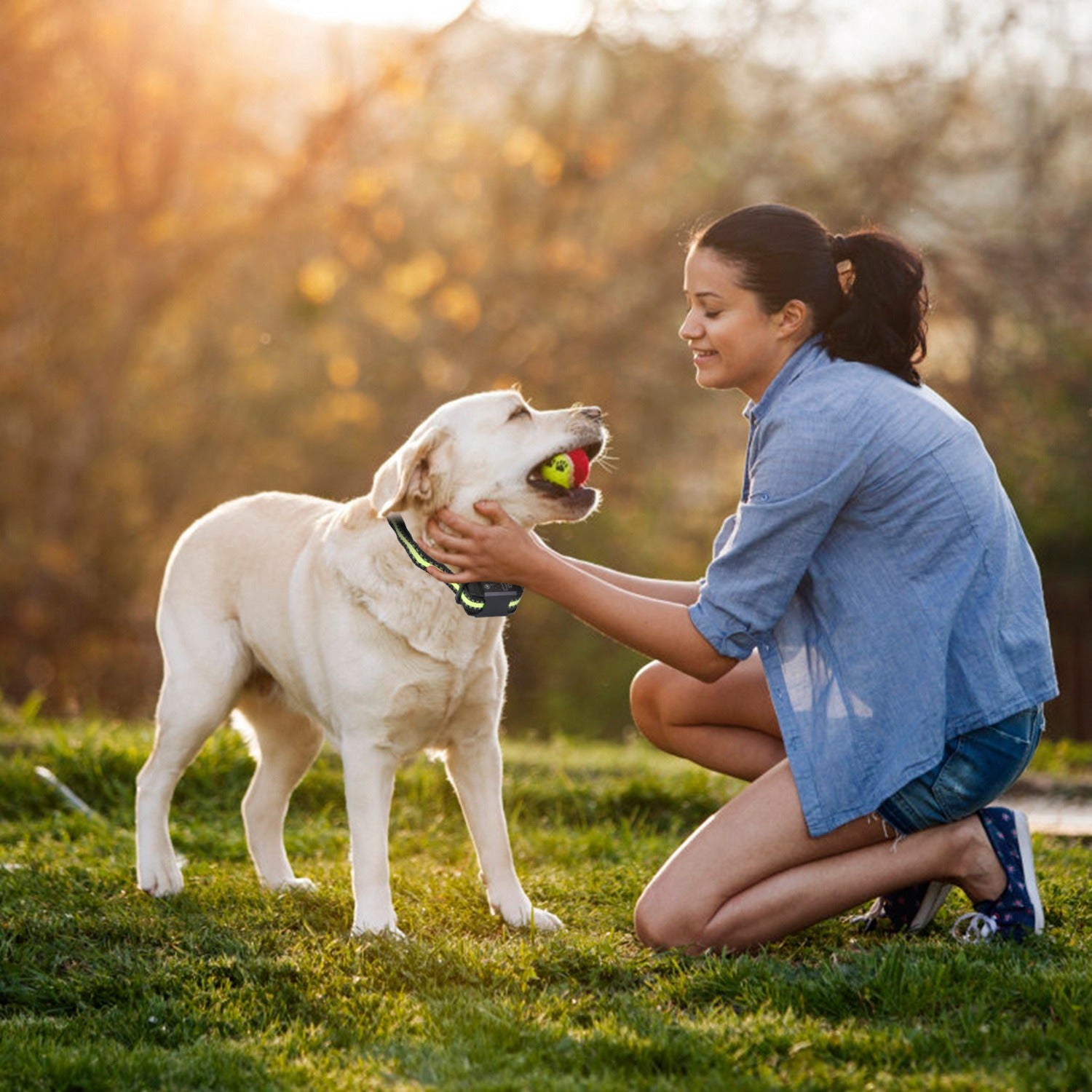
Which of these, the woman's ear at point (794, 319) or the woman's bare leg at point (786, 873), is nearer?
the woman's bare leg at point (786, 873)

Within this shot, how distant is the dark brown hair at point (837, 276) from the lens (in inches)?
132

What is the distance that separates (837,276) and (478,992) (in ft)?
6.16

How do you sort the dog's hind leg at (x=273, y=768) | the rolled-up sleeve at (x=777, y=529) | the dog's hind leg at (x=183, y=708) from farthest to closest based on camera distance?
the dog's hind leg at (x=273, y=768) → the dog's hind leg at (x=183, y=708) → the rolled-up sleeve at (x=777, y=529)

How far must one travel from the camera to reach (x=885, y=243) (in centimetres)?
338

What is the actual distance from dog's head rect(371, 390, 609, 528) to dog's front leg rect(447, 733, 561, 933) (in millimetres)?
671

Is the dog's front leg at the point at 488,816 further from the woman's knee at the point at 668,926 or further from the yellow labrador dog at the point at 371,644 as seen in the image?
the woman's knee at the point at 668,926

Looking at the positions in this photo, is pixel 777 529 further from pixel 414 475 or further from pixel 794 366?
pixel 414 475

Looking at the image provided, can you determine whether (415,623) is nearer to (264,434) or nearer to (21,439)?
(21,439)

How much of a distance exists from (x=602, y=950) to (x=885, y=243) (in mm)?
1805

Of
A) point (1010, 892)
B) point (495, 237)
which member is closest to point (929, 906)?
point (1010, 892)

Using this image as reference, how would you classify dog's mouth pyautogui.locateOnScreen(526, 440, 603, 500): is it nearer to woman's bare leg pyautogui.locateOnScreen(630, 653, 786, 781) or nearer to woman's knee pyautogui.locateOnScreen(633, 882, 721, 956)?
woman's bare leg pyautogui.locateOnScreen(630, 653, 786, 781)

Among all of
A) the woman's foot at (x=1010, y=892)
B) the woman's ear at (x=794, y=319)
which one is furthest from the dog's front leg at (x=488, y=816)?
the woman's ear at (x=794, y=319)

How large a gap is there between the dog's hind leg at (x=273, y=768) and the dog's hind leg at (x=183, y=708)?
0.60ft

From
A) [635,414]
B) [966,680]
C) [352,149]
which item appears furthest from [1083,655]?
[966,680]
